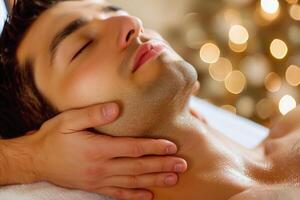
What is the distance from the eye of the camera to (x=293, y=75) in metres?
2.41

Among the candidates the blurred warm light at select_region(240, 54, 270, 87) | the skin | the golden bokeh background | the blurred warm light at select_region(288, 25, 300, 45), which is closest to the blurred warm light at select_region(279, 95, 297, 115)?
the golden bokeh background

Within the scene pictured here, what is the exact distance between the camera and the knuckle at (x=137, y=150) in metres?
1.12

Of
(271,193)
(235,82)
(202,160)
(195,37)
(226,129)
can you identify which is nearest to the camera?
(271,193)

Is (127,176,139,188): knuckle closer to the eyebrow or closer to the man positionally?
the man

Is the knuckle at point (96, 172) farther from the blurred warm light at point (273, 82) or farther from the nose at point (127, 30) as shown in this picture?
the blurred warm light at point (273, 82)

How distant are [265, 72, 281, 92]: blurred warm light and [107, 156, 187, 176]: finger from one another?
140 cm

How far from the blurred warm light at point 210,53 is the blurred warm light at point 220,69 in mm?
23

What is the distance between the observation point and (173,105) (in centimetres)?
118

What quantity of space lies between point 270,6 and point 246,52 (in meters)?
0.23

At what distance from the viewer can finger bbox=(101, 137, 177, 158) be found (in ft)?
3.68

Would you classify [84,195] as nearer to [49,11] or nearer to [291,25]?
[49,11]

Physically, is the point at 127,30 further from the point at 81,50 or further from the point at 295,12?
the point at 295,12

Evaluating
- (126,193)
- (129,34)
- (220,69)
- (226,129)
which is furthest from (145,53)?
(220,69)

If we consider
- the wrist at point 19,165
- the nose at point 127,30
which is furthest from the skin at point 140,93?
the wrist at point 19,165
